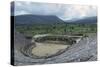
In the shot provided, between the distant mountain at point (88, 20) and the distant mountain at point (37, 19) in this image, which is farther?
the distant mountain at point (88, 20)

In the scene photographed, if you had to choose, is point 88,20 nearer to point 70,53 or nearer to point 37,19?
point 70,53

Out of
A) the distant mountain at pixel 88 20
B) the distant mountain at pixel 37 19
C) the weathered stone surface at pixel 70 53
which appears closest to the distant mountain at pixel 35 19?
the distant mountain at pixel 37 19

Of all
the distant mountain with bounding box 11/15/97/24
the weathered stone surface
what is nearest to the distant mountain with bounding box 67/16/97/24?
the distant mountain with bounding box 11/15/97/24

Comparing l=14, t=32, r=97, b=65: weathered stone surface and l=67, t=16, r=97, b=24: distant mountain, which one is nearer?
l=14, t=32, r=97, b=65: weathered stone surface

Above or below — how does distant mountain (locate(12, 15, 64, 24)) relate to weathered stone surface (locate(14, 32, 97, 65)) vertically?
above

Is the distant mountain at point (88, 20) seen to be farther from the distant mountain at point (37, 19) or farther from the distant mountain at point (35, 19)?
the distant mountain at point (35, 19)

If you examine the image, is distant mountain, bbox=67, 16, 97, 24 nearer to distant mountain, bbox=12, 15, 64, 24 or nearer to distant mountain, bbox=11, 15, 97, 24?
distant mountain, bbox=11, 15, 97, 24

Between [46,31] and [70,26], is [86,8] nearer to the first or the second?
[70,26]

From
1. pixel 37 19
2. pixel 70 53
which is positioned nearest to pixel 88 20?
pixel 70 53

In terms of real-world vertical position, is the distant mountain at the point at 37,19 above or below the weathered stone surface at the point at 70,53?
above
